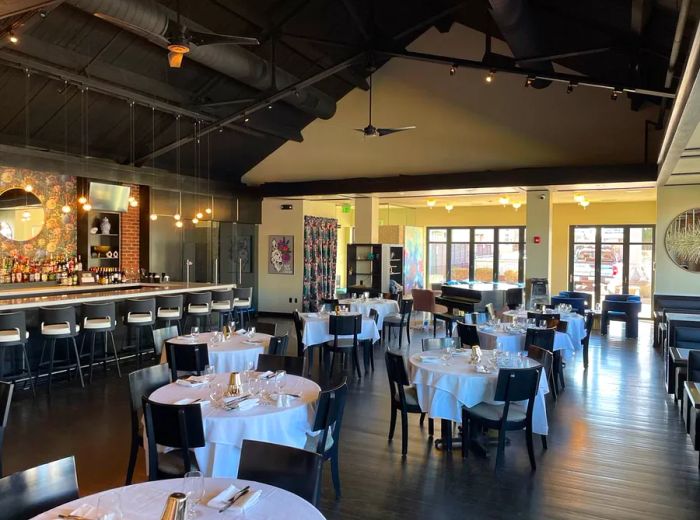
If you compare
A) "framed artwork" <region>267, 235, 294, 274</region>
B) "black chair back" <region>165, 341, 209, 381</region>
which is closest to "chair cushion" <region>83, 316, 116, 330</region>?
"black chair back" <region>165, 341, 209, 381</region>

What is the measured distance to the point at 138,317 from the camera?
772 centimetres

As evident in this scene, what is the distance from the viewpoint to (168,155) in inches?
442

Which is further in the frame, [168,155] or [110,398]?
[168,155]

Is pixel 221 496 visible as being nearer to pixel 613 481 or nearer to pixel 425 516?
pixel 425 516

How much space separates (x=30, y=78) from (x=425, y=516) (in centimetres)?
805

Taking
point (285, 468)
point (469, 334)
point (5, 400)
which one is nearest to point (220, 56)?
point (469, 334)

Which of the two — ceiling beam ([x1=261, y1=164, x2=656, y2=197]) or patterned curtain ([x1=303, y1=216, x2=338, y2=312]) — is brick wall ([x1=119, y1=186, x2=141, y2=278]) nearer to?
ceiling beam ([x1=261, y1=164, x2=656, y2=197])

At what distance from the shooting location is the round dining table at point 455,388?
14.3ft

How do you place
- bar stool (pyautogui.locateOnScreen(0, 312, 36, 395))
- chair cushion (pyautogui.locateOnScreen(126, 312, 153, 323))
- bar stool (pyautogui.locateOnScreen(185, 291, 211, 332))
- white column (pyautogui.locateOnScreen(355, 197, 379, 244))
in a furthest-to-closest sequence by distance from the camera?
1. white column (pyautogui.locateOnScreen(355, 197, 379, 244))
2. bar stool (pyautogui.locateOnScreen(185, 291, 211, 332))
3. chair cushion (pyautogui.locateOnScreen(126, 312, 153, 323))
4. bar stool (pyautogui.locateOnScreen(0, 312, 36, 395))

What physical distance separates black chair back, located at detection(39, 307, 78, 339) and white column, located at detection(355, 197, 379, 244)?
7.60 metres

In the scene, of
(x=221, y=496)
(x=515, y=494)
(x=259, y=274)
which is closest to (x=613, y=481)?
(x=515, y=494)

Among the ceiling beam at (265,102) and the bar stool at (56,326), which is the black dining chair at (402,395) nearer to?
the bar stool at (56,326)

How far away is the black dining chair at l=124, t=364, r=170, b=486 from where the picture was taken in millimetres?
3727

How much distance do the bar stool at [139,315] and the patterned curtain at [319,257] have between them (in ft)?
19.1
